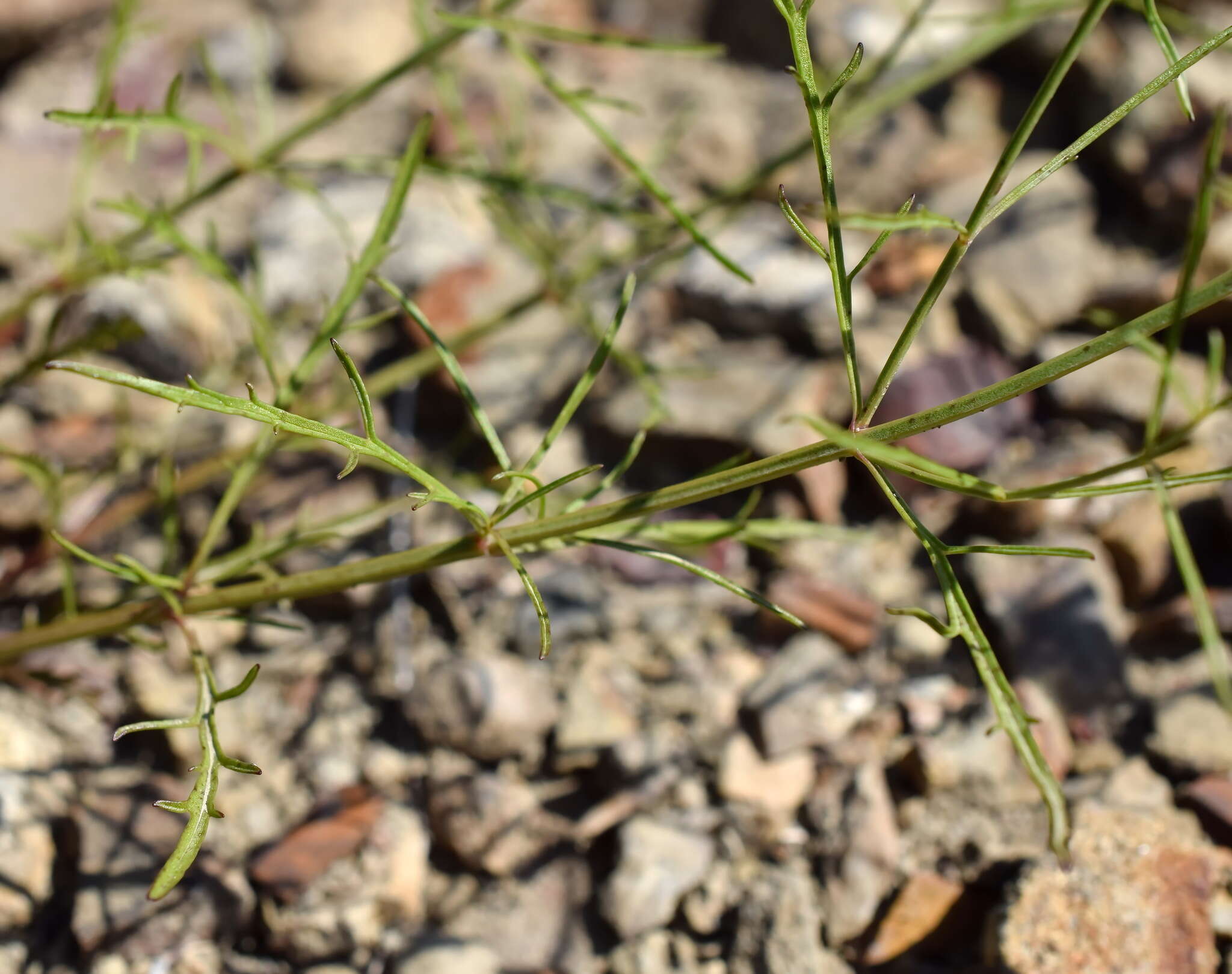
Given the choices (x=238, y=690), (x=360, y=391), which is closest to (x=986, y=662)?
(x=360, y=391)

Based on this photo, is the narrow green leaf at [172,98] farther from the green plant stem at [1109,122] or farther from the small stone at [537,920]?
the small stone at [537,920]

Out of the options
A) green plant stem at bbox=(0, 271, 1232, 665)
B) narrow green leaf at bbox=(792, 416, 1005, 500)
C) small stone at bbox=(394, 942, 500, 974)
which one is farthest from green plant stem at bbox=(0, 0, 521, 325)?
small stone at bbox=(394, 942, 500, 974)

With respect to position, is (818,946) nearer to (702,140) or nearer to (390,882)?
(390,882)

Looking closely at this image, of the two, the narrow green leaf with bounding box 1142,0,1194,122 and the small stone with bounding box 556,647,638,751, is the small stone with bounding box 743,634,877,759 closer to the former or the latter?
the small stone with bounding box 556,647,638,751

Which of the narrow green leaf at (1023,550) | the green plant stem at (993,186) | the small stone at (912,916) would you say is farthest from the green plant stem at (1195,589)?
the small stone at (912,916)

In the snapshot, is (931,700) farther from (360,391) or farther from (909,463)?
(360,391)
